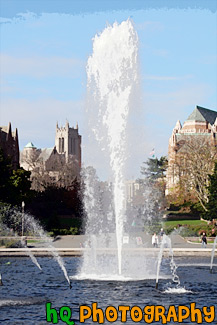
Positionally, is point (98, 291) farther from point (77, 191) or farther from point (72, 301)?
point (77, 191)

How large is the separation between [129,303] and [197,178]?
187ft

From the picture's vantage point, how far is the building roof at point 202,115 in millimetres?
163625

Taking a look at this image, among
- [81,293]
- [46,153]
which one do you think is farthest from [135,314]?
[46,153]

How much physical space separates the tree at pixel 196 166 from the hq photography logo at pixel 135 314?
5615 cm

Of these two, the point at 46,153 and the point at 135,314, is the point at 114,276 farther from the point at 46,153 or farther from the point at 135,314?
the point at 46,153

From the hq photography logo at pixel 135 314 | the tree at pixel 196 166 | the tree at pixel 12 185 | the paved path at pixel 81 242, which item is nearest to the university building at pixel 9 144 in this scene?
the tree at pixel 12 185

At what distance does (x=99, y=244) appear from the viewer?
2029 inches

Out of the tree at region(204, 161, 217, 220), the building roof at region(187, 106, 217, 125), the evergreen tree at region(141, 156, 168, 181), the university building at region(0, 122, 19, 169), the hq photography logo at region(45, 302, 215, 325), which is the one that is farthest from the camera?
the building roof at region(187, 106, 217, 125)

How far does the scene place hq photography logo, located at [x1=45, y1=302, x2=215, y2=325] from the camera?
20.2m

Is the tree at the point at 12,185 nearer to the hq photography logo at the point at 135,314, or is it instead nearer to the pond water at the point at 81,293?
the pond water at the point at 81,293

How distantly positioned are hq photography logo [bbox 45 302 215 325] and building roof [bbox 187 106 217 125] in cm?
14376

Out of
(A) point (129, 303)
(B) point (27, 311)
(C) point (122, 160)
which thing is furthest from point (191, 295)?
(C) point (122, 160)

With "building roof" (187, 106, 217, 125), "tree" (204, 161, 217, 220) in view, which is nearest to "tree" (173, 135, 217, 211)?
"tree" (204, 161, 217, 220)

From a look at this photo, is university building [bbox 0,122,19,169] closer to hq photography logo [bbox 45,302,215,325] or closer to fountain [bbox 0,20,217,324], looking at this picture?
fountain [bbox 0,20,217,324]
